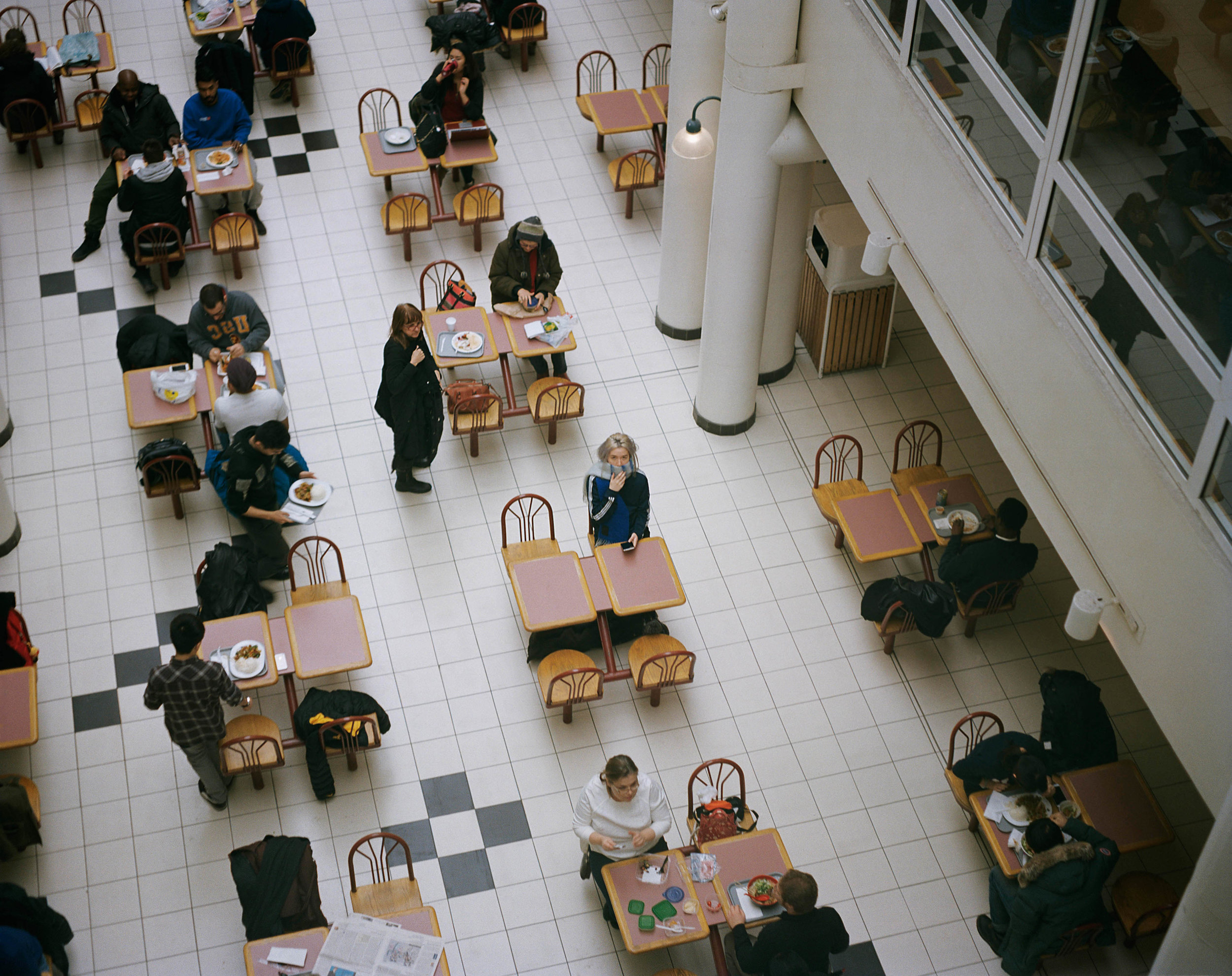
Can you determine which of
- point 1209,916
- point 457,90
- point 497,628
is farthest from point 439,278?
point 1209,916

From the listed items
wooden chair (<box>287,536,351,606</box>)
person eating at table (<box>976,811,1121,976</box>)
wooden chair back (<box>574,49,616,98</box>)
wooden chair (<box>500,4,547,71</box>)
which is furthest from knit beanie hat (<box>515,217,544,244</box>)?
person eating at table (<box>976,811,1121,976</box>)

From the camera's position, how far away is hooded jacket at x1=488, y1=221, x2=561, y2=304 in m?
10.3

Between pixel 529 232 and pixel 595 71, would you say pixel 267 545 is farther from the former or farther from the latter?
pixel 595 71

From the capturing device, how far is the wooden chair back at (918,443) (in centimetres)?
973

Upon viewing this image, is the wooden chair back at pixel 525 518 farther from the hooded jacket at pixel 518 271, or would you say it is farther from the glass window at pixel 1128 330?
the glass window at pixel 1128 330

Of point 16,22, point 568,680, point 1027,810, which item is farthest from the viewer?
point 16,22

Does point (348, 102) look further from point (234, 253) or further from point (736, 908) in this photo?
point (736, 908)

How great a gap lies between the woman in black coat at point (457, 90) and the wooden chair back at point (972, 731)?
6914mm

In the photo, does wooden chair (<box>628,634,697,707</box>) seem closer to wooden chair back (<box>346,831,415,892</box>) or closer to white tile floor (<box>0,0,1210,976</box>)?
white tile floor (<box>0,0,1210,976</box>)

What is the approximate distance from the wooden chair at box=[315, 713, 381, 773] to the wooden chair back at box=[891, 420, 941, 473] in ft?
13.7

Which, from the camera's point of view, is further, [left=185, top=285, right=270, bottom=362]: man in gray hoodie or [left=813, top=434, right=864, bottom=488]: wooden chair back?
[left=185, top=285, right=270, bottom=362]: man in gray hoodie

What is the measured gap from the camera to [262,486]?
8859 millimetres

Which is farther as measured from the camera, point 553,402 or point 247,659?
point 553,402

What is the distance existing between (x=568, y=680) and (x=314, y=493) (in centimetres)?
226
